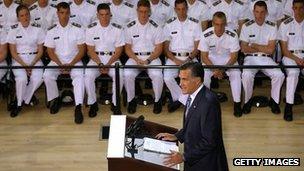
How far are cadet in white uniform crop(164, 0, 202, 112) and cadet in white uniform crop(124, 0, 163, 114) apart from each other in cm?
14

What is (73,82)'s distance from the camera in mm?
6340

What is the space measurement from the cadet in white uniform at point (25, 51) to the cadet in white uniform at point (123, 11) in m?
1.12

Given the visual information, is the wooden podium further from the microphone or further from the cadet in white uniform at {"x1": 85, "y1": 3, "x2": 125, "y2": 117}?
the cadet in white uniform at {"x1": 85, "y1": 3, "x2": 125, "y2": 117}

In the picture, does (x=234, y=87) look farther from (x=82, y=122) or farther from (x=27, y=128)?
(x=27, y=128)

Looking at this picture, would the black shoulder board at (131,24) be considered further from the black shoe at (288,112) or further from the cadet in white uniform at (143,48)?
the black shoe at (288,112)

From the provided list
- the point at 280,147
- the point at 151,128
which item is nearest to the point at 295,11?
the point at 280,147

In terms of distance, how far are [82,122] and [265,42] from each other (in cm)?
253

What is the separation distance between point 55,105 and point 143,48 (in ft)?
4.34

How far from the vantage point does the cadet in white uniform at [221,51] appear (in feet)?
20.4

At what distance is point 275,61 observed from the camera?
6.79 meters

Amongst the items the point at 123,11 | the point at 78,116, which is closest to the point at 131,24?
the point at 123,11

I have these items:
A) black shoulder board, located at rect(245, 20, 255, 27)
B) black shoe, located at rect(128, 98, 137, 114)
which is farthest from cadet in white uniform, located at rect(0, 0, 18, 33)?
black shoulder board, located at rect(245, 20, 255, 27)

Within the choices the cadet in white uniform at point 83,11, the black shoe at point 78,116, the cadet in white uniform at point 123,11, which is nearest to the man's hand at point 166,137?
the black shoe at point 78,116

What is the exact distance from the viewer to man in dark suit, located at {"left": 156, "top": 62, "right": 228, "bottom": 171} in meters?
3.38
